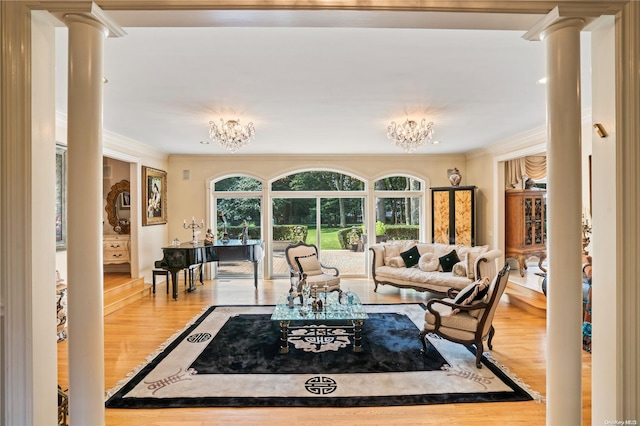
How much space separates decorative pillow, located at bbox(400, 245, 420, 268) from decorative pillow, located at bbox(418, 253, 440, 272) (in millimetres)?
155

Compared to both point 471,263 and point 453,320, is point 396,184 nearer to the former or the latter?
point 471,263

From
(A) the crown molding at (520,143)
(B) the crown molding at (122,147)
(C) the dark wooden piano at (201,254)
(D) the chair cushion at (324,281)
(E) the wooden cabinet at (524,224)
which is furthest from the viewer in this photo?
(E) the wooden cabinet at (524,224)

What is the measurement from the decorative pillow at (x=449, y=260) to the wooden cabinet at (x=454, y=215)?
98cm

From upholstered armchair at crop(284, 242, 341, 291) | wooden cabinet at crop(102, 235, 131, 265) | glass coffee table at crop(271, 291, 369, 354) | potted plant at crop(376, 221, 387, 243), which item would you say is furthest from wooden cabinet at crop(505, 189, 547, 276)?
wooden cabinet at crop(102, 235, 131, 265)

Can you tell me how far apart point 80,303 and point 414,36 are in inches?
103

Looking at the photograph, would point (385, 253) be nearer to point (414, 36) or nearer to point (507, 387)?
point (507, 387)

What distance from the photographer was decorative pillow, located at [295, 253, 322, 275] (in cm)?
564

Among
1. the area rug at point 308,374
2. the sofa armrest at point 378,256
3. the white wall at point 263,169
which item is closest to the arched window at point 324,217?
the white wall at point 263,169

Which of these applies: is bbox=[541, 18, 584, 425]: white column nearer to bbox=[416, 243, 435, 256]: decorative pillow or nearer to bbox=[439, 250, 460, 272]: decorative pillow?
bbox=[439, 250, 460, 272]: decorative pillow

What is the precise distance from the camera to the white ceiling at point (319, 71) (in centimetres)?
164

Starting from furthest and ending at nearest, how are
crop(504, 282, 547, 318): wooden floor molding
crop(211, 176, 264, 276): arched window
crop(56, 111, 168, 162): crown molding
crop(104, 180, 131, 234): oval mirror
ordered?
1. crop(211, 176, 264, 276): arched window
2. crop(104, 180, 131, 234): oval mirror
3. crop(56, 111, 168, 162): crown molding
4. crop(504, 282, 547, 318): wooden floor molding

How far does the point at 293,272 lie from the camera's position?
222 inches

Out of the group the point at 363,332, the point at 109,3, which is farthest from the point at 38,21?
the point at 363,332

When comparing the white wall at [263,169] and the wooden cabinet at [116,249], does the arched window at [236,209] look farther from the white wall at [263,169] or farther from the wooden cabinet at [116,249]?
the wooden cabinet at [116,249]
